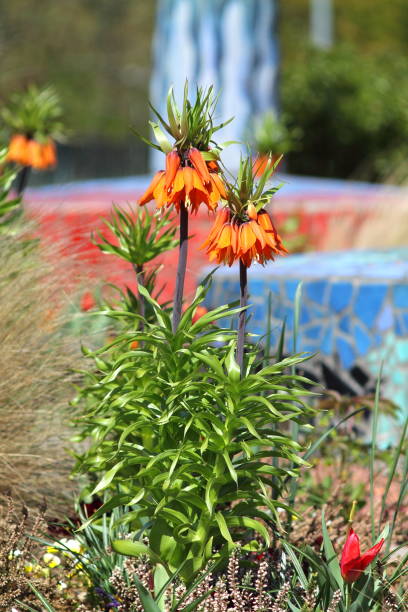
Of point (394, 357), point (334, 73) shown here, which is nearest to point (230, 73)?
point (394, 357)

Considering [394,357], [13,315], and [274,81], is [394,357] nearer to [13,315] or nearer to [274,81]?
[13,315]

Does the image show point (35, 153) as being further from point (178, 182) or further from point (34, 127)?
point (178, 182)

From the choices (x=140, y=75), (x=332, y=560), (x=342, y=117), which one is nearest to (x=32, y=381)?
(x=332, y=560)

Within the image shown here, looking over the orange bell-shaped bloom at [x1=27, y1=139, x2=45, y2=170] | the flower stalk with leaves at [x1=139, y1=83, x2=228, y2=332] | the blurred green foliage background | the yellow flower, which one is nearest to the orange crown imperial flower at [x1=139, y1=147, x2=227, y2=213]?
the flower stalk with leaves at [x1=139, y1=83, x2=228, y2=332]

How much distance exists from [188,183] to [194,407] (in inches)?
22.4

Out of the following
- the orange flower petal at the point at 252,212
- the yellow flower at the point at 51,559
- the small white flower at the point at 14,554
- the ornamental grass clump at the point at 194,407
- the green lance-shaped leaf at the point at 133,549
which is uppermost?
the orange flower petal at the point at 252,212

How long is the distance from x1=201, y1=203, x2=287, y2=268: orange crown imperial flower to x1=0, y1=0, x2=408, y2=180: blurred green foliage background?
572 cm

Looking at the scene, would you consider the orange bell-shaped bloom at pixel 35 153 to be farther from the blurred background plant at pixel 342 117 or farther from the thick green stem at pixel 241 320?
the blurred background plant at pixel 342 117

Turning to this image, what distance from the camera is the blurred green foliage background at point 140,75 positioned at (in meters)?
16.2

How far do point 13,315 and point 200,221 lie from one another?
155 inches

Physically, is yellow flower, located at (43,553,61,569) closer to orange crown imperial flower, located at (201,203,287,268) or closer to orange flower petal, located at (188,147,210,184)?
orange crown imperial flower, located at (201,203,287,268)

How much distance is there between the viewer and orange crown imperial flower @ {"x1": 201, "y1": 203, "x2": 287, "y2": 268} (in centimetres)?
228

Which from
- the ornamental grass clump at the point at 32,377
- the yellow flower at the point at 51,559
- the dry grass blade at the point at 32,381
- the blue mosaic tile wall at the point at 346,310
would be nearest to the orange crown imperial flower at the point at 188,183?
the dry grass blade at the point at 32,381

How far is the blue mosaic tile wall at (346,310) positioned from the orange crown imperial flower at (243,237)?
2.40 m
